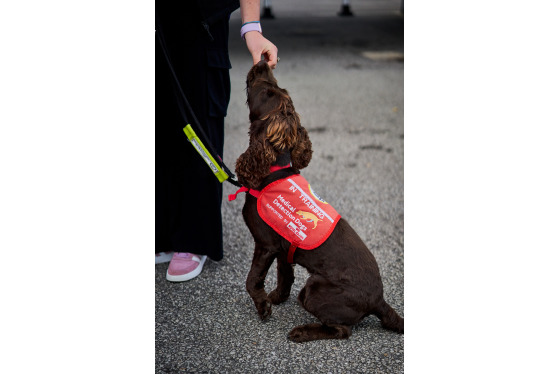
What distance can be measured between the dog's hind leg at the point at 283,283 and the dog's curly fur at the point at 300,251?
23 cm

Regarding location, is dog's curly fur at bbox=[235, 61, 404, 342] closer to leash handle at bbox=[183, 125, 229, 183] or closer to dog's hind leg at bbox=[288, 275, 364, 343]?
dog's hind leg at bbox=[288, 275, 364, 343]

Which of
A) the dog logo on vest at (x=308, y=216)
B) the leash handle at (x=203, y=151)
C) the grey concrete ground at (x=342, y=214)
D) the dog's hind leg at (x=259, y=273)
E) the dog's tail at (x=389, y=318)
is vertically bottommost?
the grey concrete ground at (x=342, y=214)

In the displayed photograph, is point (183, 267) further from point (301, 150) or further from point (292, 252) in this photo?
point (301, 150)

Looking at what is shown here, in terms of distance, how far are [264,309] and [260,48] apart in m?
1.24

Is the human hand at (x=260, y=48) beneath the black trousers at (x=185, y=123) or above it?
above

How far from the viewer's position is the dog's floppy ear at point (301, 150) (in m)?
2.63

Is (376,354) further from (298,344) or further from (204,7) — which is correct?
(204,7)

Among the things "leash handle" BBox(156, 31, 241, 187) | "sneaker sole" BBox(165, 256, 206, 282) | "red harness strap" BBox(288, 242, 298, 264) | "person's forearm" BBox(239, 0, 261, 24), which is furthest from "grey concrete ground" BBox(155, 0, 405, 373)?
"person's forearm" BBox(239, 0, 261, 24)

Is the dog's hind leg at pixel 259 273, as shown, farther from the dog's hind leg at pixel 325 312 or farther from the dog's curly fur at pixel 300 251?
the dog's hind leg at pixel 325 312

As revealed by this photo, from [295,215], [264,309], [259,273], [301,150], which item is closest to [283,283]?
[264,309]

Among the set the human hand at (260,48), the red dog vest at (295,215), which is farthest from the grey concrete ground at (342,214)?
the human hand at (260,48)

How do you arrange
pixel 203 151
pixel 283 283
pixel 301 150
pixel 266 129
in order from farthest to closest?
pixel 283 283 → pixel 203 151 → pixel 301 150 → pixel 266 129

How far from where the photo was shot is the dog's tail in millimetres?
2698

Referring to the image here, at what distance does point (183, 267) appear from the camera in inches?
131
